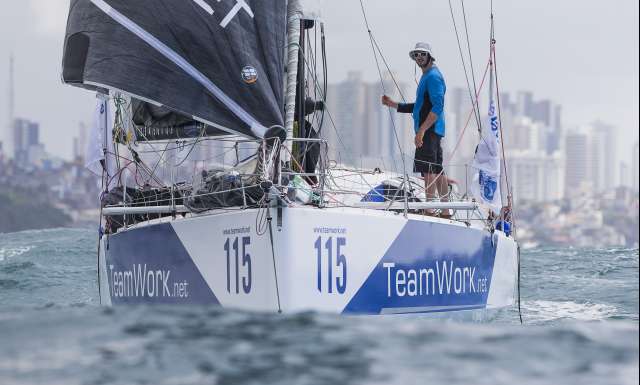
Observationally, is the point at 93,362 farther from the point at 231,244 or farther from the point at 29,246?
the point at 29,246

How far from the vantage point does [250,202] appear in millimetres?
7441

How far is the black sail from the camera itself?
789 cm

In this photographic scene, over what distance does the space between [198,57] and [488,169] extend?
2.38 metres

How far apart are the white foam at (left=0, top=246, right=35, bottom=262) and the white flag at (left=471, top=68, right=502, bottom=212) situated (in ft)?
29.8

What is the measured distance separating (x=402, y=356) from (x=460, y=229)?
134 inches

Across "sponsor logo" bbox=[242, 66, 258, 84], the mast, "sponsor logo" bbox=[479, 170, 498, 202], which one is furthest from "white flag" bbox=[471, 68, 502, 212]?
"sponsor logo" bbox=[242, 66, 258, 84]

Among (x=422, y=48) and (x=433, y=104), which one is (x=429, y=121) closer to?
(x=433, y=104)

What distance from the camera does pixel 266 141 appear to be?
7.71 m

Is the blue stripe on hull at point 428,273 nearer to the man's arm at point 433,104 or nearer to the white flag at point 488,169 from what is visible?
the white flag at point 488,169

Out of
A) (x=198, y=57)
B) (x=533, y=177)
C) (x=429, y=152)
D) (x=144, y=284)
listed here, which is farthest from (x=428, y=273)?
(x=533, y=177)

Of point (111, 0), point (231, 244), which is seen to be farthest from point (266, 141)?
point (111, 0)

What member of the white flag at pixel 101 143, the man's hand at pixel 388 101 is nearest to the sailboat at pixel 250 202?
the man's hand at pixel 388 101

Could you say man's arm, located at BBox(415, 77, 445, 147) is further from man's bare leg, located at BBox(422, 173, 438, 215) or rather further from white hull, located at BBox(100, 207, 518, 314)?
white hull, located at BBox(100, 207, 518, 314)

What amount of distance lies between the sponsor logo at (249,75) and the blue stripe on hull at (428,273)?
4.30ft
